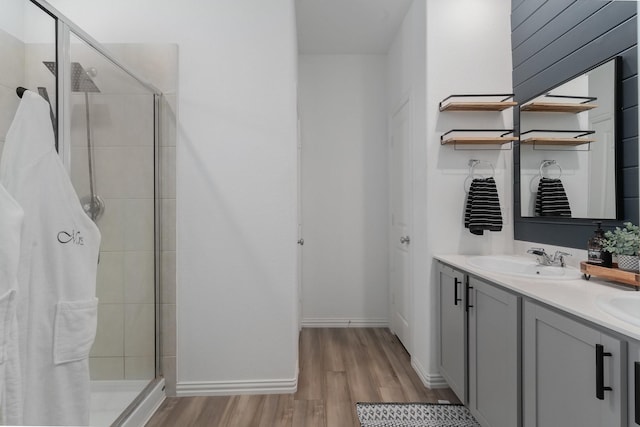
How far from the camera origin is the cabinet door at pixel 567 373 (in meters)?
0.97

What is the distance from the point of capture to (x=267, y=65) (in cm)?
227

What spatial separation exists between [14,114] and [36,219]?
42 centimetres

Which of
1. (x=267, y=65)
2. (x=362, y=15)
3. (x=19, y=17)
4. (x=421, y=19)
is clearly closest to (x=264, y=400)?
(x=267, y=65)

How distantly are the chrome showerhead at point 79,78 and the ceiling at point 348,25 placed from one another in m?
1.77

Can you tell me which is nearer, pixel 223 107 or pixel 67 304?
pixel 67 304

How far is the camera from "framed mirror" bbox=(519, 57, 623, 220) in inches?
66.4

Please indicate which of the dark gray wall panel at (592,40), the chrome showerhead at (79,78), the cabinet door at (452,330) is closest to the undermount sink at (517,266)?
the cabinet door at (452,330)

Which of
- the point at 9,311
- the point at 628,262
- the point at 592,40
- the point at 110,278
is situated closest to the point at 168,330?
the point at 110,278

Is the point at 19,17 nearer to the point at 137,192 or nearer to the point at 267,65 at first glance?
the point at 137,192

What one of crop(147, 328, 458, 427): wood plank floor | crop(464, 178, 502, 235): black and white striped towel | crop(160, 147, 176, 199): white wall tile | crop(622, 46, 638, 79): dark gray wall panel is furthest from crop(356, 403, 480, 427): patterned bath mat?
crop(622, 46, 638, 79): dark gray wall panel

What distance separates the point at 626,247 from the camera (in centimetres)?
142

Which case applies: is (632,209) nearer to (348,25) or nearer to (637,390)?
(637,390)

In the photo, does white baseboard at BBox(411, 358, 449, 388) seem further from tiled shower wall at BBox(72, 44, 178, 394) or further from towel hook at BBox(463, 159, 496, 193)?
tiled shower wall at BBox(72, 44, 178, 394)

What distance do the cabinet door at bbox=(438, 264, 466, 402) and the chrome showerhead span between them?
2091mm
